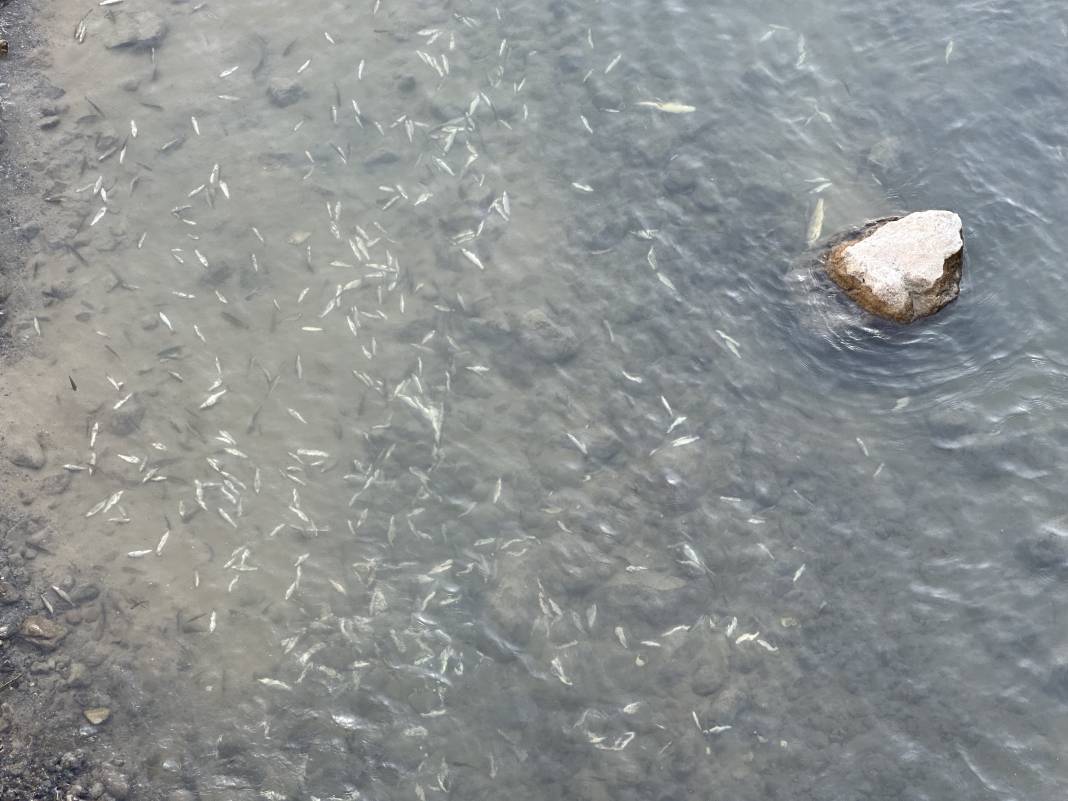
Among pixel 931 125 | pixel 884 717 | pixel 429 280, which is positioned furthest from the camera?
pixel 931 125

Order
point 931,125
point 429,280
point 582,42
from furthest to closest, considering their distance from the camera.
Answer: point 582,42
point 931,125
point 429,280

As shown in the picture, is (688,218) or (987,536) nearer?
(987,536)

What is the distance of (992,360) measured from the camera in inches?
448

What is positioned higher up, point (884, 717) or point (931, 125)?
point (931, 125)

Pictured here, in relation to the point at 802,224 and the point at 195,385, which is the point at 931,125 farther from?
the point at 195,385

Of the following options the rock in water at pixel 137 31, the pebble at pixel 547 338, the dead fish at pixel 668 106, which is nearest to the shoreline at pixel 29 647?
the rock in water at pixel 137 31

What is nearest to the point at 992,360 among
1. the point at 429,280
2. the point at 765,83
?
the point at 765,83

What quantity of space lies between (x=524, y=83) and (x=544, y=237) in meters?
3.02

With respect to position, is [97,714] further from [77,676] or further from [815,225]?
[815,225]

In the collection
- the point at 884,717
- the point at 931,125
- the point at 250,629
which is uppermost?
the point at 931,125

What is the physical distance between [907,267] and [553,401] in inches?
192

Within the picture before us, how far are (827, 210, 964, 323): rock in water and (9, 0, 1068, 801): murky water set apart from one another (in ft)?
1.07

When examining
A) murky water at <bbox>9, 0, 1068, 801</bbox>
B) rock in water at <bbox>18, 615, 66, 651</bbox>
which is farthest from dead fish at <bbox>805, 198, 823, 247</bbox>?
rock in water at <bbox>18, 615, 66, 651</bbox>

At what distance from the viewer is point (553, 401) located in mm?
11133
